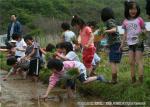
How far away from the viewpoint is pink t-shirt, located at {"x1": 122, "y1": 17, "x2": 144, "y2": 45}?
7.71 metres

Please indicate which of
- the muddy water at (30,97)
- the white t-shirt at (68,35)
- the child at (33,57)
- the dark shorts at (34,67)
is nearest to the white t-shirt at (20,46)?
the child at (33,57)

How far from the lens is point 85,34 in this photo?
8.93 meters

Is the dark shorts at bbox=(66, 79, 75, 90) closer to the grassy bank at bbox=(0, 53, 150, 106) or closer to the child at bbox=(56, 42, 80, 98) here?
the child at bbox=(56, 42, 80, 98)

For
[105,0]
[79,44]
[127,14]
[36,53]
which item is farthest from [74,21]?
[105,0]

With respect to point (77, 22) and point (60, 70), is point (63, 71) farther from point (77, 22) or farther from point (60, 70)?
point (77, 22)

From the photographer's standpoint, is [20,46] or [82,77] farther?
[20,46]

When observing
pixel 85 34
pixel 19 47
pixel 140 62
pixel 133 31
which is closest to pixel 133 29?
pixel 133 31

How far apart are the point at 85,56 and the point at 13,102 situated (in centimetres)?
196

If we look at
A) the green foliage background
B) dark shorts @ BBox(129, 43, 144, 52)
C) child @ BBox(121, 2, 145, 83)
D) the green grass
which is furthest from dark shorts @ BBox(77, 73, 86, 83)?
the green foliage background

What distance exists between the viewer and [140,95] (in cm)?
692

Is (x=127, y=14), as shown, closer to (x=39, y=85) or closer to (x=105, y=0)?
(x=39, y=85)

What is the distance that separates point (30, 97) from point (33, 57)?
7.90ft

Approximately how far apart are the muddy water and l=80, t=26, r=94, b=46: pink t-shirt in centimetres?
113

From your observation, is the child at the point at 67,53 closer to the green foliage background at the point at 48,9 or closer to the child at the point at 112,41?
the child at the point at 112,41
